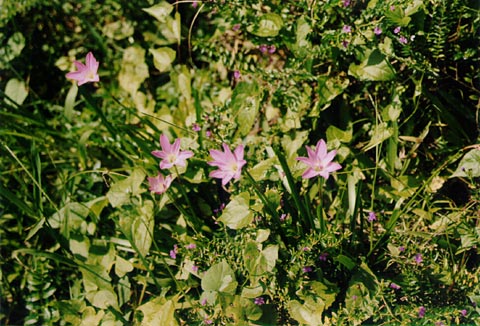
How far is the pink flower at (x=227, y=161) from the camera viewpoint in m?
1.35

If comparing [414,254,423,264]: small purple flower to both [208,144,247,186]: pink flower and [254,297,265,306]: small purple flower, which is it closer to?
[254,297,265,306]: small purple flower

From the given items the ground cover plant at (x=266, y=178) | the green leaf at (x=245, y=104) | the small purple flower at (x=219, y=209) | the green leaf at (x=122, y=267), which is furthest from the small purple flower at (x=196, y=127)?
the green leaf at (x=122, y=267)

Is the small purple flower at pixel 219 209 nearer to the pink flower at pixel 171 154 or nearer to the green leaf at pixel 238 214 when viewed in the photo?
the green leaf at pixel 238 214

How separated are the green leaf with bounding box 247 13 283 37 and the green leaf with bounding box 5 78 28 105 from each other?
0.91 m

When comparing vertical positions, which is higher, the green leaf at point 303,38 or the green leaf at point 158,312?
the green leaf at point 303,38

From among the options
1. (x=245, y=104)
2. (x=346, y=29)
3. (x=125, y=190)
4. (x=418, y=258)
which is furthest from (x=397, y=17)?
(x=125, y=190)

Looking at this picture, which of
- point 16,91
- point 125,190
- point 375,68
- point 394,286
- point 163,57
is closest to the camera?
point 394,286

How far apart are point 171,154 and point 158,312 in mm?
452

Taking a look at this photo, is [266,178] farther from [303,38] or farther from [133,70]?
[133,70]

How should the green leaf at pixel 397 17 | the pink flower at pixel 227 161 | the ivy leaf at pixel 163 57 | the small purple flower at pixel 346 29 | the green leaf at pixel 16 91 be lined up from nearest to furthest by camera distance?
the pink flower at pixel 227 161 → the green leaf at pixel 397 17 → the small purple flower at pixel 346 29 → the ivy leaf at pixel 163 57 → the green leaf at pixel 16 91

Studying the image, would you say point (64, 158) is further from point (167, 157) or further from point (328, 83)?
point (328, 83)

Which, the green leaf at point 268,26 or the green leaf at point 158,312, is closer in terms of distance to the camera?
the green leaf at point 158,312

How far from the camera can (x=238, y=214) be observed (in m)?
1.48

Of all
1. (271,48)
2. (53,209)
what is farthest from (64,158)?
(271,48)
